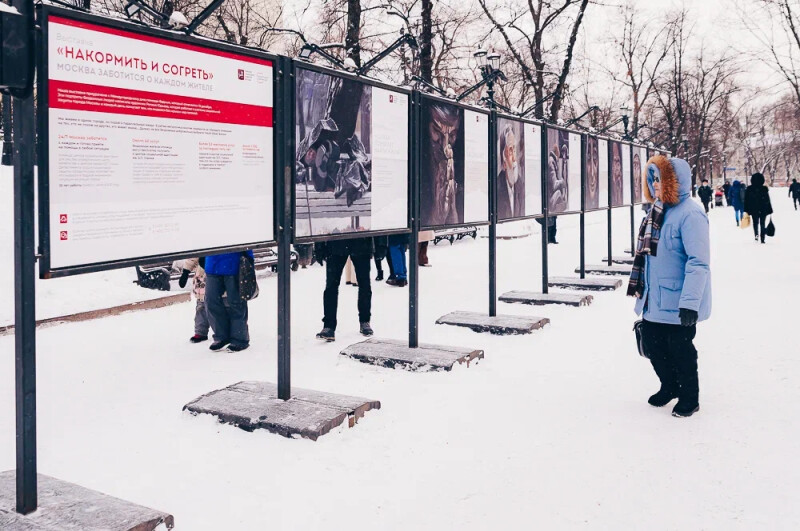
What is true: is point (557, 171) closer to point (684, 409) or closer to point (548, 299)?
point (548, 299)

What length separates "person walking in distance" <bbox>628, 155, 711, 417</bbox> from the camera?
471 cm

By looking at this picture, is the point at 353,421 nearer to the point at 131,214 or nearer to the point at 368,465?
the point at 368,465

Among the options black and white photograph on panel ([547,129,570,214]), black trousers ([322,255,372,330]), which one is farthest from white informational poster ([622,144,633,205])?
black trousers ([322,255,372,330])

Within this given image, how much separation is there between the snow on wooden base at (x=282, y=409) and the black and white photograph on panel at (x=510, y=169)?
412 cm

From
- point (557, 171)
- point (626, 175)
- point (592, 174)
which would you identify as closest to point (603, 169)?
point (592, 174)

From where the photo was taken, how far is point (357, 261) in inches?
294

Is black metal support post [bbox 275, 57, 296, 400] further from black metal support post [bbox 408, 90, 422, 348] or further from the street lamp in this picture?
the street lamp

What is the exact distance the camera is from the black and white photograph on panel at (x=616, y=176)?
13617 mm

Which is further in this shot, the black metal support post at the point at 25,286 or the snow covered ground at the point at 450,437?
the snow covered ground at the point at 450,437

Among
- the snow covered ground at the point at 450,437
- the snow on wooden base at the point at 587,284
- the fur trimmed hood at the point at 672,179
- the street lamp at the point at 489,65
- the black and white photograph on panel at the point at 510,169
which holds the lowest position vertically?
the snow covered ground at the point at 450,437

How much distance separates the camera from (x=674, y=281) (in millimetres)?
4840

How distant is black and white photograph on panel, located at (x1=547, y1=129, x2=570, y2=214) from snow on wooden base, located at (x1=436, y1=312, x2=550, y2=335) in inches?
98.5

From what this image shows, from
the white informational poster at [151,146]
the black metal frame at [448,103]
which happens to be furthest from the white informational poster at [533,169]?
the white informational poster at [151,146]

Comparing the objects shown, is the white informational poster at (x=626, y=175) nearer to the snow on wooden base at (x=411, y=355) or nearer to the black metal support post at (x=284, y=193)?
the snow on wooden base at (x=411, y=355)
